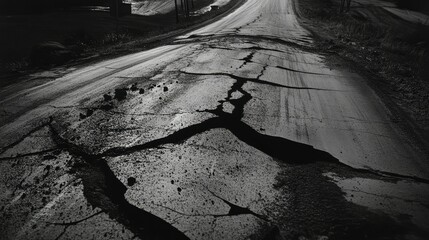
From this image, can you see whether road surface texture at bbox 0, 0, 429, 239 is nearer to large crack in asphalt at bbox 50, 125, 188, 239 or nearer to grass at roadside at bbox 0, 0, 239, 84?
large crack in asphalt at bbox 50, 125, 188, 239

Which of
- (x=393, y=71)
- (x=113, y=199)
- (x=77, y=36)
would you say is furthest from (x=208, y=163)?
(x=77, y=36)

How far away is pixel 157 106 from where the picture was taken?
12.6 ft

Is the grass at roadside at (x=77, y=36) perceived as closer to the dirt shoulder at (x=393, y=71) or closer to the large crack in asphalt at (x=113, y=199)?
the large crack in asphalt at (x=113, y=199)

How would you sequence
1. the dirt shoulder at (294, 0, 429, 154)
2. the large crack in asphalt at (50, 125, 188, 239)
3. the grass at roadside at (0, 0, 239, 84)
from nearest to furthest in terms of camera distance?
the large crack in asphalt at (50, 125, 188, 239) < the dirt shoulder at (294, 0, 429, 154) < the grass at roadside at (0, 0, 239, 84)

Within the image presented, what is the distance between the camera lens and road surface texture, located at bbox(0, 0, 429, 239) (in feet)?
6.54

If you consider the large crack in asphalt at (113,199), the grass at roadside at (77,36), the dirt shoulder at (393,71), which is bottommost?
the large crack in asphalt at (113,199)

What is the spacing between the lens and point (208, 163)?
2645 mm

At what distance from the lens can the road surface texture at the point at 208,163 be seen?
1.99 metres

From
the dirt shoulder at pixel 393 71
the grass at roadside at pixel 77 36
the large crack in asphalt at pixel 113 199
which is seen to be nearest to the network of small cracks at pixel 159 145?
the large crack in asphalt at pixel 113 199

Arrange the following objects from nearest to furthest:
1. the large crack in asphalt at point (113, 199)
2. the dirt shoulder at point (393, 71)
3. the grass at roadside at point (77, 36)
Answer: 1. the large crack in asphalt at point (113, 199)
2. the dirt shoulder at point (393, 71)
3. the grass at roadside at point (77, 36)

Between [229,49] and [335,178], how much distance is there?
209 inches

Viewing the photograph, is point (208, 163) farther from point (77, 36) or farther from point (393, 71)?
point (77, 36)

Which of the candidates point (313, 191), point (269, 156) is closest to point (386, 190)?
point (313, 191)

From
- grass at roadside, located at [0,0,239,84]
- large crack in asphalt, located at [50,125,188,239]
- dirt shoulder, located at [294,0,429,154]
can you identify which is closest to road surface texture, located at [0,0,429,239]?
large crack in asphalt, located at [50,125,188,239]
